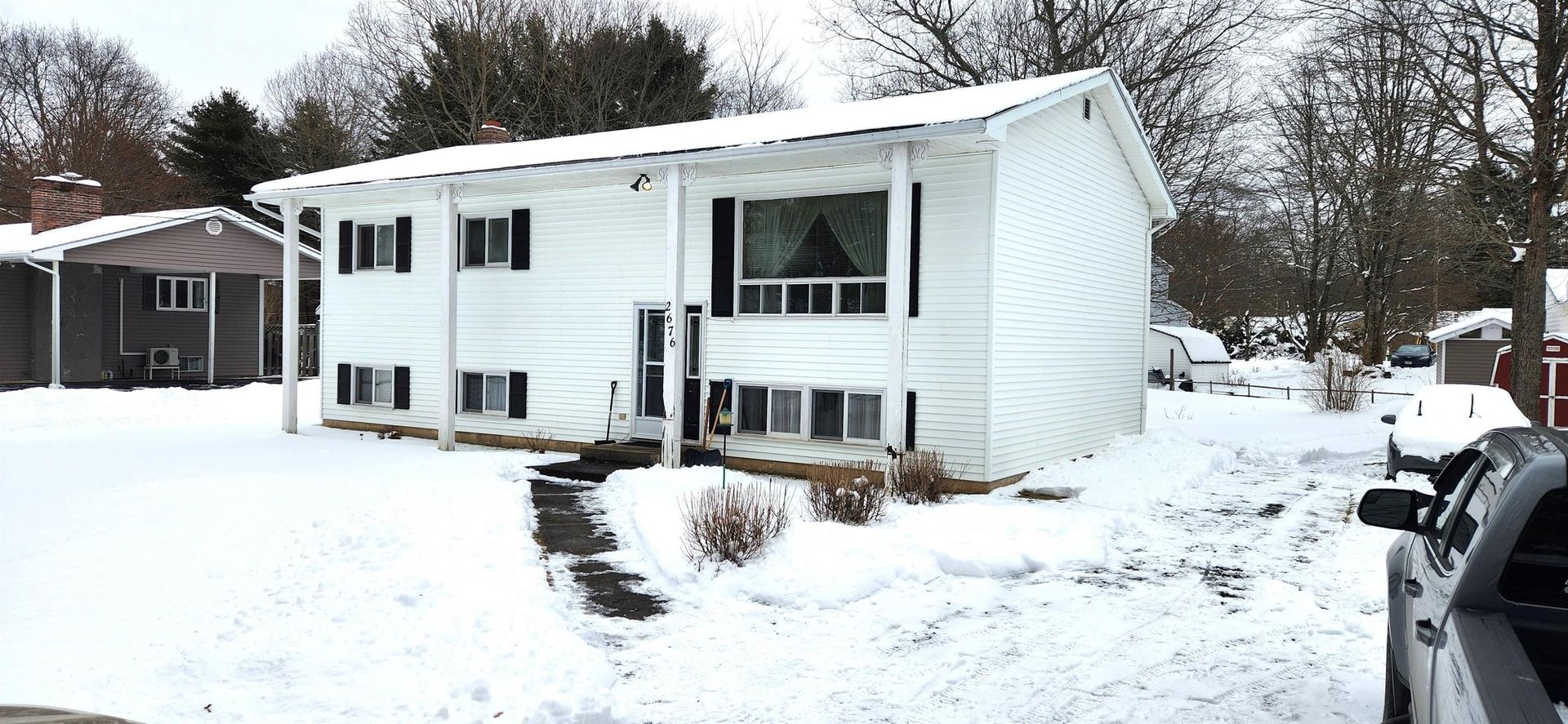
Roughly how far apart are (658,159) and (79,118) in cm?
3693

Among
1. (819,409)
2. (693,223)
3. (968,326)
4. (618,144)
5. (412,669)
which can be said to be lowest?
(412,669)

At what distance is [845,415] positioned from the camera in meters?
12.6

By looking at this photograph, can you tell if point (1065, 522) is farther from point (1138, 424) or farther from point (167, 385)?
point (167, 385)

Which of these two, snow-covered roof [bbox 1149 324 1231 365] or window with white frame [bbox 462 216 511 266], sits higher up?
window with white frame [bbox 462 216 511 266]

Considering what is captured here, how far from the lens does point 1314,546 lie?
898cm

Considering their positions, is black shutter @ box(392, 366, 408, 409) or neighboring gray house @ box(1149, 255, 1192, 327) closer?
black shutter @ box(392, 366, 408, 409)

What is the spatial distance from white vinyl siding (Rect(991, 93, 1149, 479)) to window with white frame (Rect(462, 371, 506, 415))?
7.91 m

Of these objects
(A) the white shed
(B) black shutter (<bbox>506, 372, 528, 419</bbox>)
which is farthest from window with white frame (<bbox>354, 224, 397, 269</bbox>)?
(A) the white shed

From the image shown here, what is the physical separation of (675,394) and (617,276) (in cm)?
261

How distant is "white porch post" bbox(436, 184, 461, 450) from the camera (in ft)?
47.0

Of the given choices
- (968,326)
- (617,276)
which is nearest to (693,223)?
(617,276)

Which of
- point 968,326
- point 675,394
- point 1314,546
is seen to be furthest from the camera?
point 675,394

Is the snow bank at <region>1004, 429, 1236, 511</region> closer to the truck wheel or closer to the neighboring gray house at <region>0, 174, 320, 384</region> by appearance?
the truck wheel

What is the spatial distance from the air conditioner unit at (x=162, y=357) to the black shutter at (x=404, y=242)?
13983 mm
